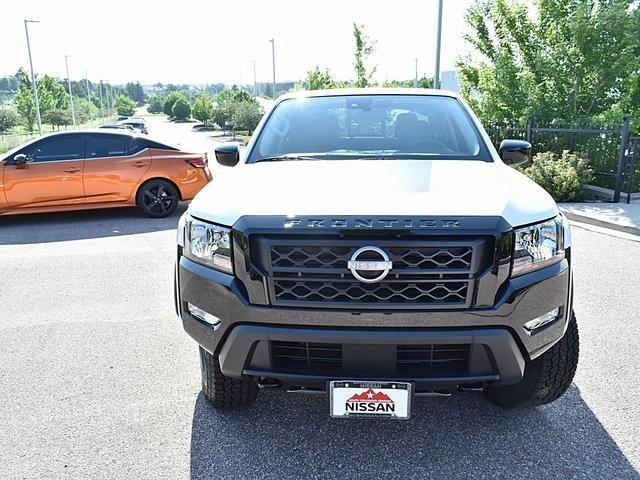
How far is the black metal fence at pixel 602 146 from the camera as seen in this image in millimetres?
9375

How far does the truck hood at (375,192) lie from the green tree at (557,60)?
9.36m

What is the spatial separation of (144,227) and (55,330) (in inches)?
163

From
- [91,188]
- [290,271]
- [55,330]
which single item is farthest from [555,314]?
[91,188]

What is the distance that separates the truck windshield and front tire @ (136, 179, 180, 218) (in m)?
5.29

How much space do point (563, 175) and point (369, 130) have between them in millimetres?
6958

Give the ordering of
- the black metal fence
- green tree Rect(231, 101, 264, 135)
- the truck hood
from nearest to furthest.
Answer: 1. the truck hood
2. the black metal fence
3. green tree Rect(231, 101, 264, 135)

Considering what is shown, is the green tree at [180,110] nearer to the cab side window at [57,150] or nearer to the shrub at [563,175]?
the cab side window at [57,150]

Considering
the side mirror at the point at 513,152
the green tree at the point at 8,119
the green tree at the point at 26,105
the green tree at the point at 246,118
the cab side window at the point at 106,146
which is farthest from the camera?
the green tree at the point at 8,119

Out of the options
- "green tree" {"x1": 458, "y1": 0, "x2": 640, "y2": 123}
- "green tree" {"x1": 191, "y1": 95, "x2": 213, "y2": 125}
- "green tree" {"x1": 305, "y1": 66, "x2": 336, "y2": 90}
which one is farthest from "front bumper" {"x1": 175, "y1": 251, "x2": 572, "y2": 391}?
"green tree" {"x1": 191, "y1": 95, "x2": 213, "y2": 125}

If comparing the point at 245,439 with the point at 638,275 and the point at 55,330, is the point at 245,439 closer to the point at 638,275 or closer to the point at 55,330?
the point at 55,330

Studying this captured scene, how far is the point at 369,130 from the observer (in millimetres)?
3719

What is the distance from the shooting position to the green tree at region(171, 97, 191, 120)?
99.1 meters

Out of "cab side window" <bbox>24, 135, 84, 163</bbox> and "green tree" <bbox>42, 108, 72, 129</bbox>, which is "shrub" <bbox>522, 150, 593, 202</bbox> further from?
"green tree" <bbox>42, 108, 72, 129</bbox>

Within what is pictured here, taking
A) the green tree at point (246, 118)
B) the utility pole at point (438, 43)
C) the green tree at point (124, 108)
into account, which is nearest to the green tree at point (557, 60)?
the utility pole at point (438, 43)
